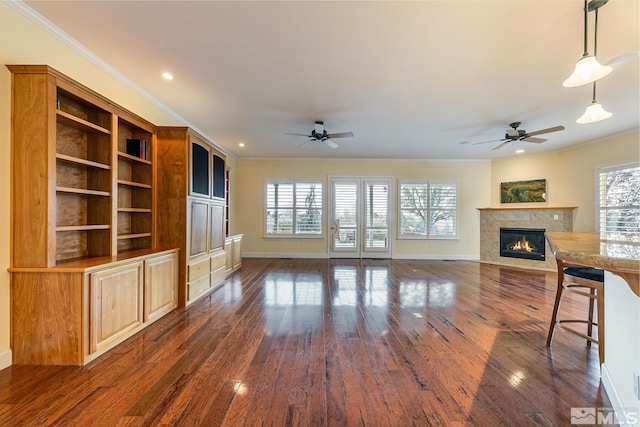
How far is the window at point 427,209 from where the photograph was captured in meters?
7.67

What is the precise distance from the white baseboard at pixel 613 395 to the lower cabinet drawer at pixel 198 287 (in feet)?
13.4

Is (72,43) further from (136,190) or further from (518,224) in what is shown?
(518,224)

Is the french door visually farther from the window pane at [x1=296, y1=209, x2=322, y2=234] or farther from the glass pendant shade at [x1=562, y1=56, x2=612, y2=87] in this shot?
the glass pendant shade at [x1=562, y1=56, x2=612, y2=87]

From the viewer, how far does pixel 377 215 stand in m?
7.71

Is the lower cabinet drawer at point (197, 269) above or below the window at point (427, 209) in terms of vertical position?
below

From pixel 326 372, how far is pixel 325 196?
582 cm

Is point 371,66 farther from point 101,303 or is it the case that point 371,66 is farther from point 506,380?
point 101,303

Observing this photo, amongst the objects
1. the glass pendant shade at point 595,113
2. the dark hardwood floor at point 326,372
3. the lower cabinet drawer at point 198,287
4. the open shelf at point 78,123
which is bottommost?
the dark hardwood floor at point 326,372

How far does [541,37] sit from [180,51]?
3.36 m

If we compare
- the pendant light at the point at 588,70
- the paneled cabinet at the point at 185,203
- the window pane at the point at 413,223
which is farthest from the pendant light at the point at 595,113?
the window pane at the point at 413,223

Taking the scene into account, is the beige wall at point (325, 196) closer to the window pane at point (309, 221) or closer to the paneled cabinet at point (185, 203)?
the window pane at point (309, 221)

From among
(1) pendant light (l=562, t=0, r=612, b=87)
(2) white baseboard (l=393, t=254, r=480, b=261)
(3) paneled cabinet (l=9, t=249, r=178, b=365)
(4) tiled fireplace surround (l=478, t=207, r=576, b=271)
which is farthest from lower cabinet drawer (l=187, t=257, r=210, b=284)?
(4) tiled fireplace surround (l=478, t=207, r=576, b=271)

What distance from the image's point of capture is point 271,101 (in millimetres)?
3822

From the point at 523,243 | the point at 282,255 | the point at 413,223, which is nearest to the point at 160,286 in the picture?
the point at 282,255
